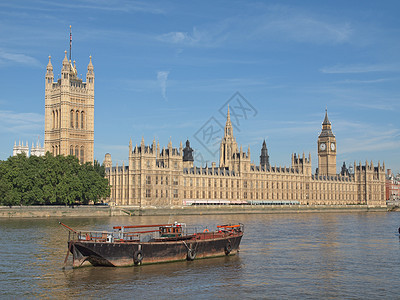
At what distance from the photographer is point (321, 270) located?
45.3m

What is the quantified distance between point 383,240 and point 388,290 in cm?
3227

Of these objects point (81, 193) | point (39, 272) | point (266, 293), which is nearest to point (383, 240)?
point (266, 293)

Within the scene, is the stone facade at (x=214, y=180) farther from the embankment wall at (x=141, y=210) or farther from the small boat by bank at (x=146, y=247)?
the small boat by bank at (x=146, y=247)

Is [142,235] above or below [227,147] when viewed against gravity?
below

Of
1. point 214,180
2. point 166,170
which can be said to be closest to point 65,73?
point 166,170

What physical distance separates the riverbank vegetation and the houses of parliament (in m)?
19.9

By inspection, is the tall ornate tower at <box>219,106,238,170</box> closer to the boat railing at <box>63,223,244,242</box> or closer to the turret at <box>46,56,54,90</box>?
the turret at <box>46,56,54,90</box>

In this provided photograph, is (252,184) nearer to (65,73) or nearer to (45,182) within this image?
(65,73)

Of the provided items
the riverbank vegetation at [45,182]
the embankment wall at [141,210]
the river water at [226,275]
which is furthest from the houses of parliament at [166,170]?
the river water at [226,275]

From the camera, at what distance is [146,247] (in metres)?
45.0

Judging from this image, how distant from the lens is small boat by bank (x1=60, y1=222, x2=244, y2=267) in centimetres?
4331

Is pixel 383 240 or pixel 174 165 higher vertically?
pixel 174 165

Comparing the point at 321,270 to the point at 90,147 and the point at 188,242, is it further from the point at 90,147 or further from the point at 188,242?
the point at 90,147

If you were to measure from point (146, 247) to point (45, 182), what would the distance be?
221 ft
